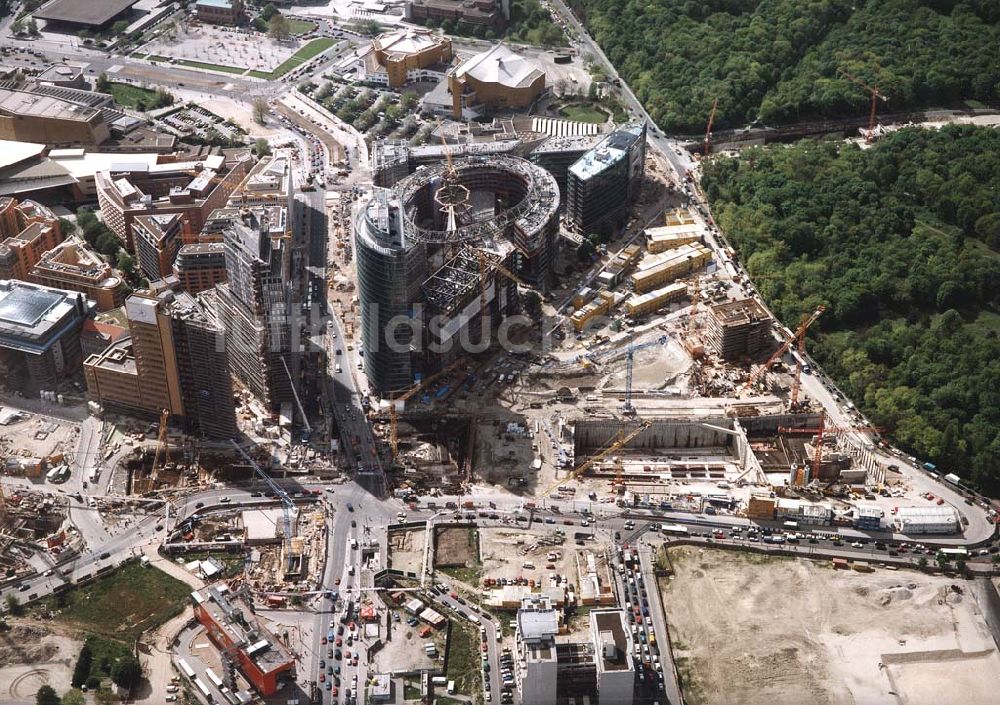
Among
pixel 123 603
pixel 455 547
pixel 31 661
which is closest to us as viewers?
pixel 31 661

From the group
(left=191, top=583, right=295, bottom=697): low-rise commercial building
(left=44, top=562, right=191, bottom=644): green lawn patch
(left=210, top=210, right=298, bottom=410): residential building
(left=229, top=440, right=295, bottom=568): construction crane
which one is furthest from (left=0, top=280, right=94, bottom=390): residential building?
(left=191, top=583, right=295, bottom=697): low-rise commercial building

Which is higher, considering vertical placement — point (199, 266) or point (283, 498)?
point (199, 266)

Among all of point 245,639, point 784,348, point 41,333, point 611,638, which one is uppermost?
point 41,333

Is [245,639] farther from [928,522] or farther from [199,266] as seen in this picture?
[928,522]

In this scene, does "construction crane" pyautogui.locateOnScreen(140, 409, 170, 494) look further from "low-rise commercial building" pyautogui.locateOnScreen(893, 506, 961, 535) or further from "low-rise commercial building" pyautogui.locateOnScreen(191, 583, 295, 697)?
"low-rise commercial building" pyautogui.locateOnScreen(893, 506, 961, 535)

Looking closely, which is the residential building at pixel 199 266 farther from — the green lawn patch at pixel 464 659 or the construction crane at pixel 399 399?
the green lawn patch at pixel 464 659

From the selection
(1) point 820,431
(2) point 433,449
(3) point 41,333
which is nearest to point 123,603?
(2) point 433,449
